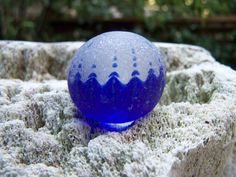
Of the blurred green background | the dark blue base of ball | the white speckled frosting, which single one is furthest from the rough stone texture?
the blurred green background

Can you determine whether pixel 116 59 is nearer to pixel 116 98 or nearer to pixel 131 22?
pixel 116 98

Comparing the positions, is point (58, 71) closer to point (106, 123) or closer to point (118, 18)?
point (106, 123)

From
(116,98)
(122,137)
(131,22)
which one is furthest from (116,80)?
(131,22)

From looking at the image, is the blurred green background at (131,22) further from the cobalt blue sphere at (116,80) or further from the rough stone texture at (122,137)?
the cobalt blue sphere at (116,80)

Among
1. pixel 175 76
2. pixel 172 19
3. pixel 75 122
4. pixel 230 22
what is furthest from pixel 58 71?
pixel 230 22

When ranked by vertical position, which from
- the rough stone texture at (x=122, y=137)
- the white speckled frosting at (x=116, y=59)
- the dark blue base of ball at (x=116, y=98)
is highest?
the white speckled frosting at (x=116, y=59)

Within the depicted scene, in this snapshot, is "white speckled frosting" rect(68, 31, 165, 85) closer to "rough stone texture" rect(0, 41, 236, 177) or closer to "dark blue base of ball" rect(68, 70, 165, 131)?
"dark blue base of ball" rect(68, 70, 165, 131)

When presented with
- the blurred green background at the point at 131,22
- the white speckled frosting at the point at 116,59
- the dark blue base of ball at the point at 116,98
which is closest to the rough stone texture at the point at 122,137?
the dark blue base of ball at the point at 116,98
